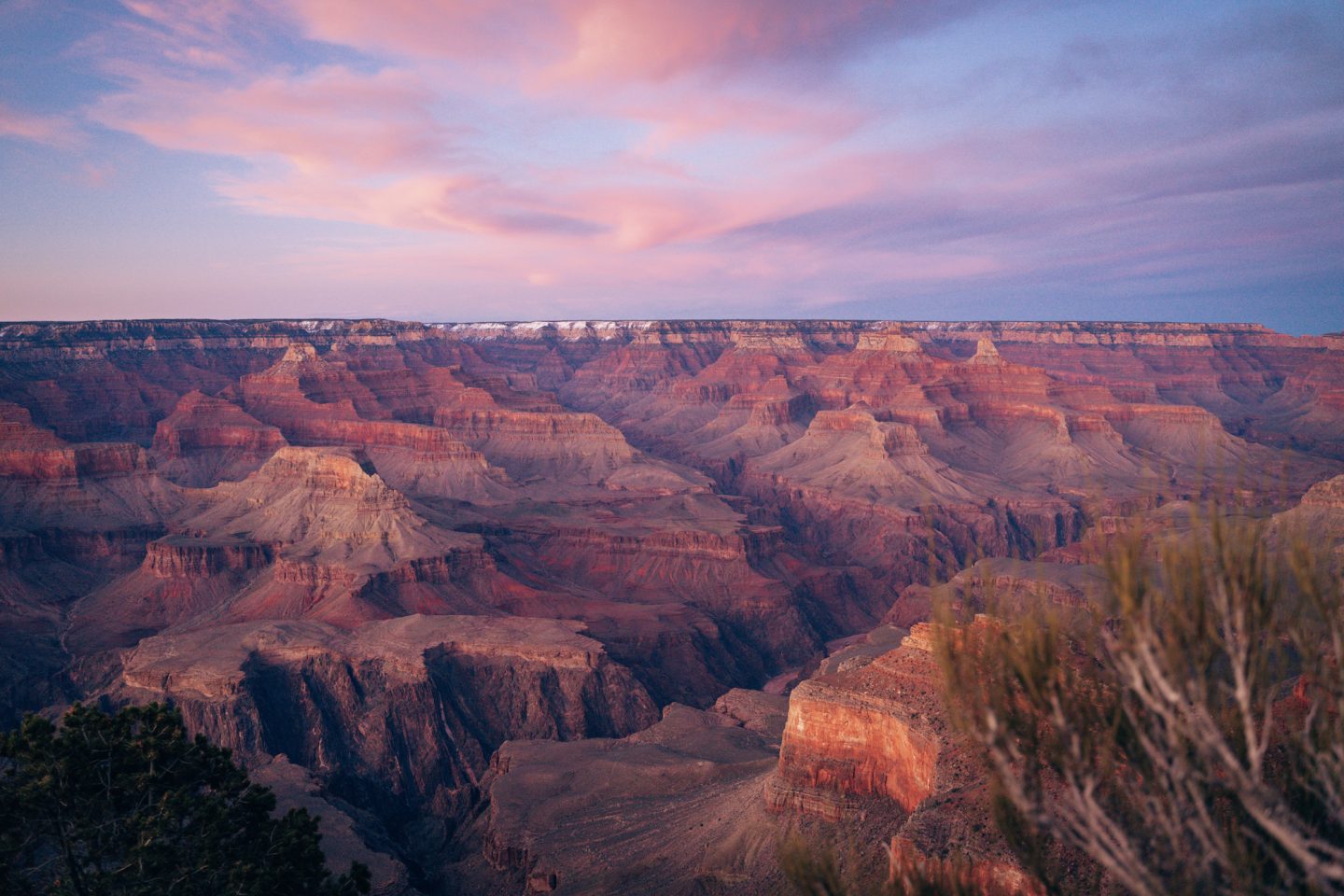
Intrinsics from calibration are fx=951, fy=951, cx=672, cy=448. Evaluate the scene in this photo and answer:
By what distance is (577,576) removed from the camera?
130 meters

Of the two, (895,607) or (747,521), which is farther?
(747,521)

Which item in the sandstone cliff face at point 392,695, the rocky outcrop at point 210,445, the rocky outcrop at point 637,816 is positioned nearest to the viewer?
the rocky outcrop at point 637,816

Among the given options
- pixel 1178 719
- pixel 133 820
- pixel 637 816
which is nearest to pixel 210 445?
pixel 637 816

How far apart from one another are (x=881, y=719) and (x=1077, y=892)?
2149cm

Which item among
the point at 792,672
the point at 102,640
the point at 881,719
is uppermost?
the point at 881,719

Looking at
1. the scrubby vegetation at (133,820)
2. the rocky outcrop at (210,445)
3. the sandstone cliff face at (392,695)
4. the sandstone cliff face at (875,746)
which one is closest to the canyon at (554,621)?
the sandstone cliff face at (875,746)

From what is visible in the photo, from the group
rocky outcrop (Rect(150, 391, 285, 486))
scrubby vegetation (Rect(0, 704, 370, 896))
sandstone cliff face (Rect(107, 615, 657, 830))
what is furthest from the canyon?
scrubby vegetation (Rect(0, 704, 370, 896))

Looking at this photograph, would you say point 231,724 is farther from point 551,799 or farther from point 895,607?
point 895,607

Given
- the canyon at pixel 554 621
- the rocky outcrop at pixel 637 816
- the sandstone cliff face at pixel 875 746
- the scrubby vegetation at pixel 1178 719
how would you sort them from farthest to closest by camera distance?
the rocky outcrop at pixel 637 816, the canyon at pixel 554 621, the sandstone cliff face at pixel 875 746, the scrubby vegetation at pixel 1178 719

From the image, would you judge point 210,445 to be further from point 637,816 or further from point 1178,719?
point 1178,719

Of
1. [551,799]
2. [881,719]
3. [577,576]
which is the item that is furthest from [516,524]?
[881,719]

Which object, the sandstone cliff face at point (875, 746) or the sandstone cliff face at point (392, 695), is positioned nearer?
the sandstone cliff face at point (875, 746)

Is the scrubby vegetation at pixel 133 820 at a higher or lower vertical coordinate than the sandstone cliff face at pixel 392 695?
higher

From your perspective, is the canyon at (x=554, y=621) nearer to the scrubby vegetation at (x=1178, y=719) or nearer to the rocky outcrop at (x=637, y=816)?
the rocky outcrop at (x=637, y=816)
